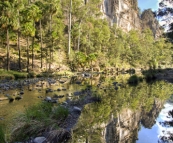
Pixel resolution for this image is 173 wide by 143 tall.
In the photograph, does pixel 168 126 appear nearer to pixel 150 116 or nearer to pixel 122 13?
pixel 150 116

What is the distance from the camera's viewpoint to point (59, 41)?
48.1 metres

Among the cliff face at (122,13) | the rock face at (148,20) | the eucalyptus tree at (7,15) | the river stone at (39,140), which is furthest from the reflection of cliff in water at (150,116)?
the rock face at (148,20)

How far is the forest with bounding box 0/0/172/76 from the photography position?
1359 inches

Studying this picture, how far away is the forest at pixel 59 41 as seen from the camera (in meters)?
34.5

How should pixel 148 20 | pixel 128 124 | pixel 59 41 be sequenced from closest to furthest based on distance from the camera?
pixel 128 124 → pixel 59 41 → pixel 148 20

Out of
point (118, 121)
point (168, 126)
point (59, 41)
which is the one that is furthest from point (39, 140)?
point (59, 41)

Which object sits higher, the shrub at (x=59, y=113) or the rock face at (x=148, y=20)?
the rock face at (x=148, y=20)

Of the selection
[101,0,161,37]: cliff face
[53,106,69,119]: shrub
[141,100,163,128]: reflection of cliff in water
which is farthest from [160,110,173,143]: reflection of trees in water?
[101,0,161,37]: cliff face

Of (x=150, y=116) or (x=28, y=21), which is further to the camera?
(x=28, y=21)

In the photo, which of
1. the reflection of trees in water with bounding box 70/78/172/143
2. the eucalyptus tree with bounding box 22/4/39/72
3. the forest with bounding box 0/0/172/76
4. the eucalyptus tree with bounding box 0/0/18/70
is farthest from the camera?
the forest with bounding box 0/0/172/76

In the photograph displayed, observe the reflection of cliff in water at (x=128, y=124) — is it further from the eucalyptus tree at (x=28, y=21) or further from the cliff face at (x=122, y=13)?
the cliff face at (x=122, y=13)

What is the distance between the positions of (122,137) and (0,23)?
88.6 feet

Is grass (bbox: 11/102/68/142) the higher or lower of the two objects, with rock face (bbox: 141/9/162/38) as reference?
lower

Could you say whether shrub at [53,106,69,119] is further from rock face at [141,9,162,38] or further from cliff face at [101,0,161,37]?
rock face at [141,9,162,38]
